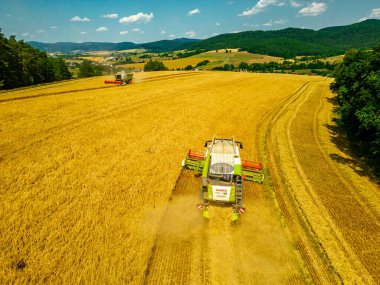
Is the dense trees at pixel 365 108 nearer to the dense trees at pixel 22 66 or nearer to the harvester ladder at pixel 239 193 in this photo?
the harvester ladder at pixel 239 193

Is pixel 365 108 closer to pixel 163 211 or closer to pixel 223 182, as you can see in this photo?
pixel 223 182

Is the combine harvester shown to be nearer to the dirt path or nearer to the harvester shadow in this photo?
the harvester shadow

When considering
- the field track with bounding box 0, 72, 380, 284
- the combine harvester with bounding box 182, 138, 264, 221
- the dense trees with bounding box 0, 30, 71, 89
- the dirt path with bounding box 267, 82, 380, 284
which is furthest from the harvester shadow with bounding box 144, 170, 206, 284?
the dense trees with bounding box 0, 30, 71, 89

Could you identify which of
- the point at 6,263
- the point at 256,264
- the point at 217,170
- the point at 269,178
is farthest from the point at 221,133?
the point at 6,263

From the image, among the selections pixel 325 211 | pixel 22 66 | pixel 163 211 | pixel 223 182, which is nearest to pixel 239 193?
pixel 223 182

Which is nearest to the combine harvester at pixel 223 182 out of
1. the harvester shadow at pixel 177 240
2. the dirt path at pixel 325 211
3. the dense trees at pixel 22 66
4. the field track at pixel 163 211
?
the field track at pixel 163 211

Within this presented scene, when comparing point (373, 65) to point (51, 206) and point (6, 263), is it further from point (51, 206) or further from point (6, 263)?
point (6, 263)
